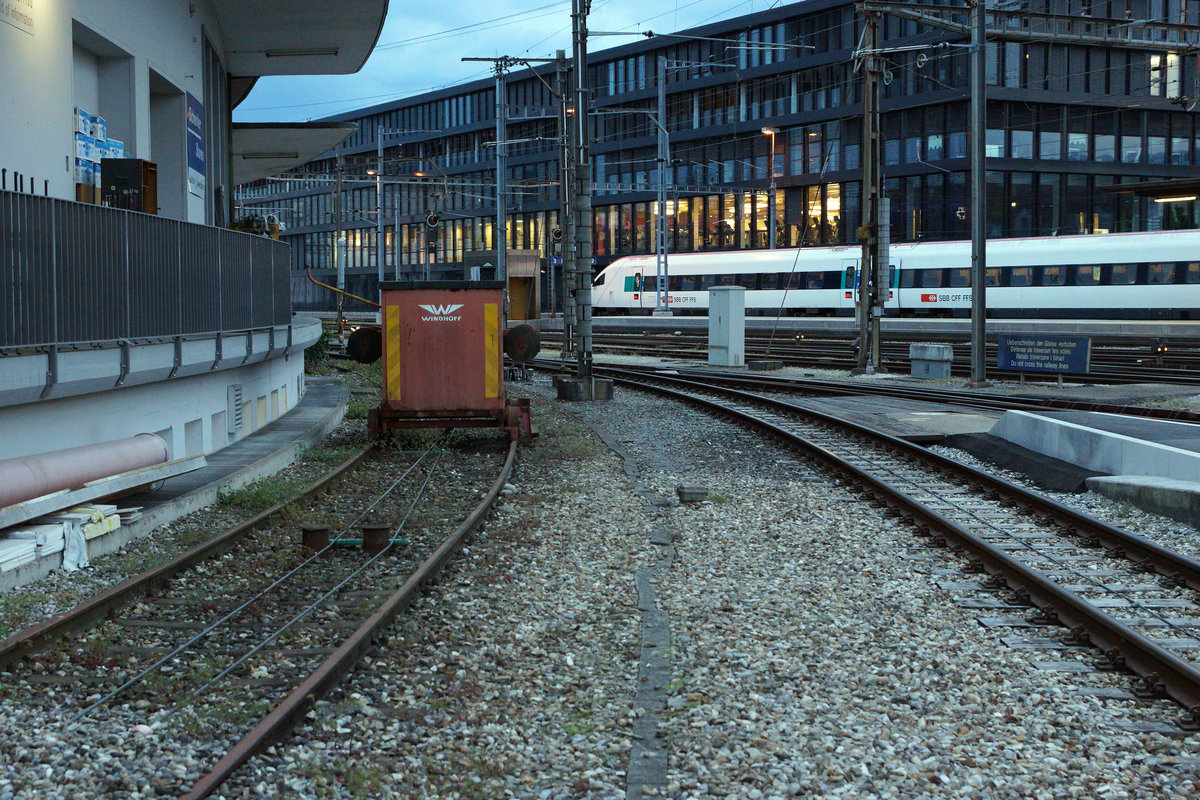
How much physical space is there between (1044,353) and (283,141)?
1793 centimetres

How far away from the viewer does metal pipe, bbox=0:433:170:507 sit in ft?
27.5

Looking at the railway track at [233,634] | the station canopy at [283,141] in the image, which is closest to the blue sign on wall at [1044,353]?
the station canopy at [283,141]

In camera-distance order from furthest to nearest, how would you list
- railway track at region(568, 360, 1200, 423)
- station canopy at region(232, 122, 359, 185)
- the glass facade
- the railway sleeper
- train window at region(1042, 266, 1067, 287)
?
the glass facade → train window at region(1042, 266, 1067, 287) → station canopy at region(232, 122, 359, 185) → railway track at region(568, 360, 1200, 423) → the railway sleeper

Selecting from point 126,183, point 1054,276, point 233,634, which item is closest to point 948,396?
point 126,183

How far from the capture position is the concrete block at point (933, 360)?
90.3 ft

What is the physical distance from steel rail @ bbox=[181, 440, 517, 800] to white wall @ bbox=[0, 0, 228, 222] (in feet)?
26.1

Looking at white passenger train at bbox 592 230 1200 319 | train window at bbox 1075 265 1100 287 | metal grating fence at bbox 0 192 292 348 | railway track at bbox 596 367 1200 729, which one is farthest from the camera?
train window at bbox 1075 265 1100 287

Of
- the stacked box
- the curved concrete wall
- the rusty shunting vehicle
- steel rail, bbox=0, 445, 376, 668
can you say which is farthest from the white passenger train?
steel rail, bbox=0, 445, 376, 668

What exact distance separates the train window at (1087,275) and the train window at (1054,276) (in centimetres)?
49

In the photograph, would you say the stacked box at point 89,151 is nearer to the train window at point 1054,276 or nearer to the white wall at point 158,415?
the white wall at point 158,415

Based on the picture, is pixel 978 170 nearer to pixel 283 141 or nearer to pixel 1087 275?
pixel 283 141

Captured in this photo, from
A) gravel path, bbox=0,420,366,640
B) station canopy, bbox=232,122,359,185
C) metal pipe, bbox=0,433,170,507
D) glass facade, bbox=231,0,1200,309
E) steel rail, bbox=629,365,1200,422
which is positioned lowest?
gravel path, bbox=0,420,366,640

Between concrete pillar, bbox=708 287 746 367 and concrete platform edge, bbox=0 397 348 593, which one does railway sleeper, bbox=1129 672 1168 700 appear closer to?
concrete platform edge, bbox=0 397 348 593

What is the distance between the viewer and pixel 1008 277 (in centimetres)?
4744
